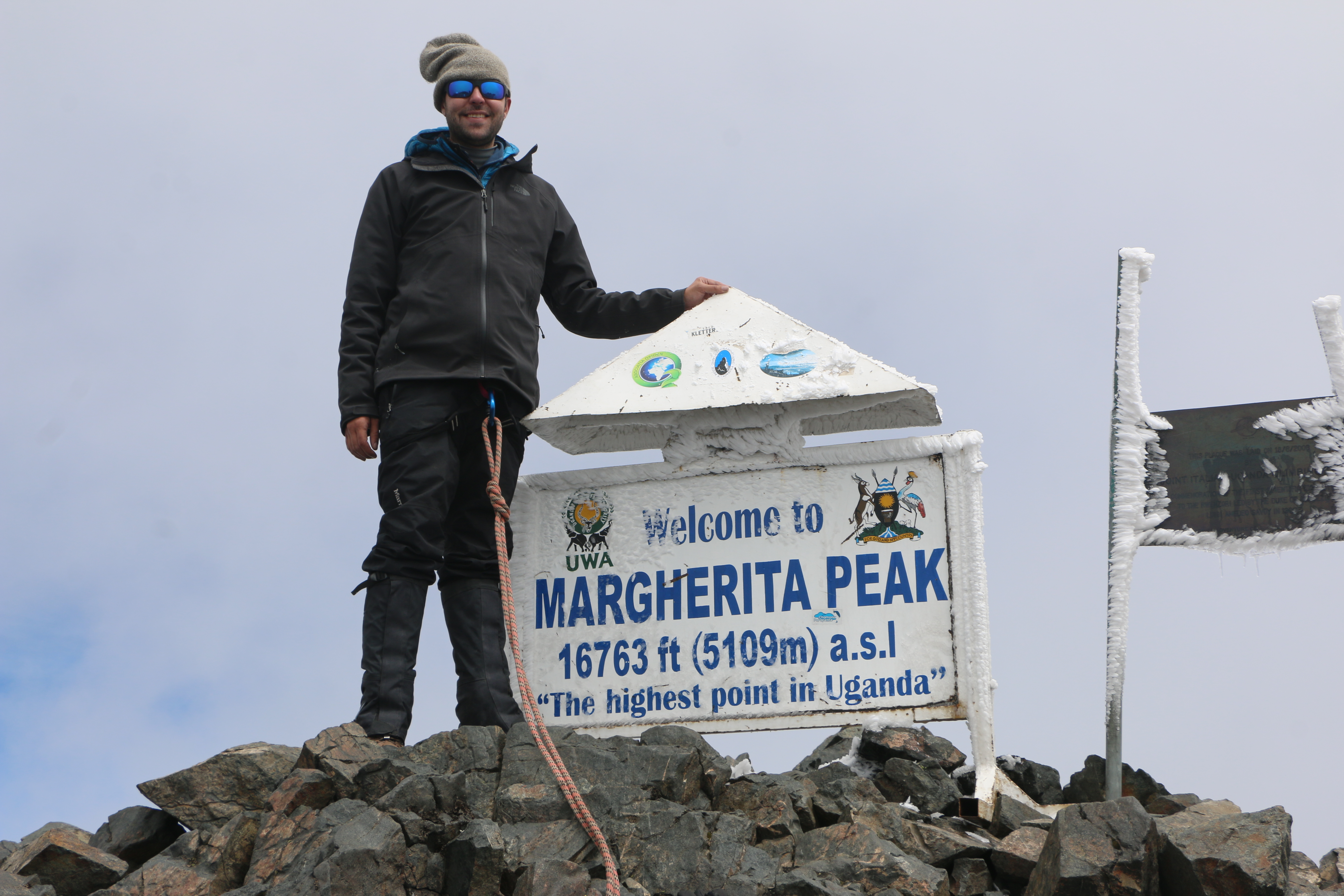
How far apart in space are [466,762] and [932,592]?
190 cm

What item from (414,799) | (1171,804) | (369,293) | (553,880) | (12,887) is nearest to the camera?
(553,880)

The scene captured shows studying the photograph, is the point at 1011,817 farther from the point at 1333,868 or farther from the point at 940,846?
the point at 1333,868

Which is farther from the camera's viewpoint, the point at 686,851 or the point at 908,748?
the point at 908,748

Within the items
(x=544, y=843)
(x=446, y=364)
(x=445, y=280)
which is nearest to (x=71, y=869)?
(x=544, y=843)

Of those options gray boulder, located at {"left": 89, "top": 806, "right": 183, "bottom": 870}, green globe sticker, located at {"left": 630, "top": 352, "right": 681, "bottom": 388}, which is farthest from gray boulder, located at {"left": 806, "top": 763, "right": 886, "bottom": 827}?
gray boulder, located at {"left": 89, "top": 806, "right": 183, "bottom": 870}

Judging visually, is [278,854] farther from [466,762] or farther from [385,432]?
[385,432]

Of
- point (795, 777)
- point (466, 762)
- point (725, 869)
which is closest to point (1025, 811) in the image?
point (795, 777)

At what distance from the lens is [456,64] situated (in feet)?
17.0

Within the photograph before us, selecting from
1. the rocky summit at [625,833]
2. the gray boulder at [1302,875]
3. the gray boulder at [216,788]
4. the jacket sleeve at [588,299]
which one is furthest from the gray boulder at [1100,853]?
the jacket sleeve at [588,299]

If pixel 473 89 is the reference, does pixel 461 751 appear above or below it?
below

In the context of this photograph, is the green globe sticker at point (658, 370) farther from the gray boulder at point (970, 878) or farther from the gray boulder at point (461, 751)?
the gray boulder at point (970, 878)

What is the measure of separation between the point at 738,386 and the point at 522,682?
5.11 feet

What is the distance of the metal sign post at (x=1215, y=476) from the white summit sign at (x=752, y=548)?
0.50 m

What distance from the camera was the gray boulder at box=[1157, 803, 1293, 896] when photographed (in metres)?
3.54
